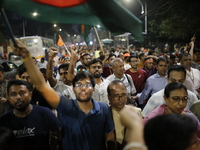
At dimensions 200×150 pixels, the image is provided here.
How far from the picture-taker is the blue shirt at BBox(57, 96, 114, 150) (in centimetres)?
234

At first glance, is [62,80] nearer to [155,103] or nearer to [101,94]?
[101,94]

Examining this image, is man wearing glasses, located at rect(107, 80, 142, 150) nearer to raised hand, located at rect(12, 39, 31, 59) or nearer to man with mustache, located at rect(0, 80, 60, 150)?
man with mustache, located at rect(0, 80, 60, 150)

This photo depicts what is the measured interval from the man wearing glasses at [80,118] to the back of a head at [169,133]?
1058 millimetres

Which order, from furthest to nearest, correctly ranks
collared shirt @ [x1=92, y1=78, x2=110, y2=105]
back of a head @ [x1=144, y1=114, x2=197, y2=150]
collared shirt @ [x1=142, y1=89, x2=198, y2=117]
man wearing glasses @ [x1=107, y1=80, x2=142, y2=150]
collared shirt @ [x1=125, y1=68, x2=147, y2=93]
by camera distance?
collared shirt @ [x1=125, y1=68, x2=147, y2=93]
collared shirt @ [x1=92, y1=78, x2=110, y2=105]
collared shirt @ [x1=142, y1=89, x2=198, y2=117]
man wearing glasses @ [x1=107, y1=80, x2=142, y2=150]
back of a head @ [x1=144, y1=114, x2=197, y2=150]

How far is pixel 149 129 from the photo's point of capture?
4.66 ft

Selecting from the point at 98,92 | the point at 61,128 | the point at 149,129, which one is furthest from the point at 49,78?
the point at 149,129

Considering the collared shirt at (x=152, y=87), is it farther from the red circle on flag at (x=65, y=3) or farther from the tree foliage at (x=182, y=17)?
the tree foliage at (x=182, y=17)

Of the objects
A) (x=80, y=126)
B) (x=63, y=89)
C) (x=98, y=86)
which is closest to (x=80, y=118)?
(x=80, y=126)

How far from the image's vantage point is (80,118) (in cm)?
239

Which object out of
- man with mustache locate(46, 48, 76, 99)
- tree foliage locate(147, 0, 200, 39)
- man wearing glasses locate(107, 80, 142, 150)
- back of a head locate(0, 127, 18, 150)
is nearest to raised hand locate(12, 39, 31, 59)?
back of a head locate(0, 127, 18, 150)

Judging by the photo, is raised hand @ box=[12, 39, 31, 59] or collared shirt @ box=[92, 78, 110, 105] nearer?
raised hand @ box=[12, 39, 31, 59]

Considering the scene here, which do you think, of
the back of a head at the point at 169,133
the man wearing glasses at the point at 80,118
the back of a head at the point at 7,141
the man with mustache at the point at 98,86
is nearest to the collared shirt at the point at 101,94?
the man with mustache at the point at 98,86

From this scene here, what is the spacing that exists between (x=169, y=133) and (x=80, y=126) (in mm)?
1240

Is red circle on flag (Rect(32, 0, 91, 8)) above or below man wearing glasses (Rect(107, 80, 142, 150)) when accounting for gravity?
above
